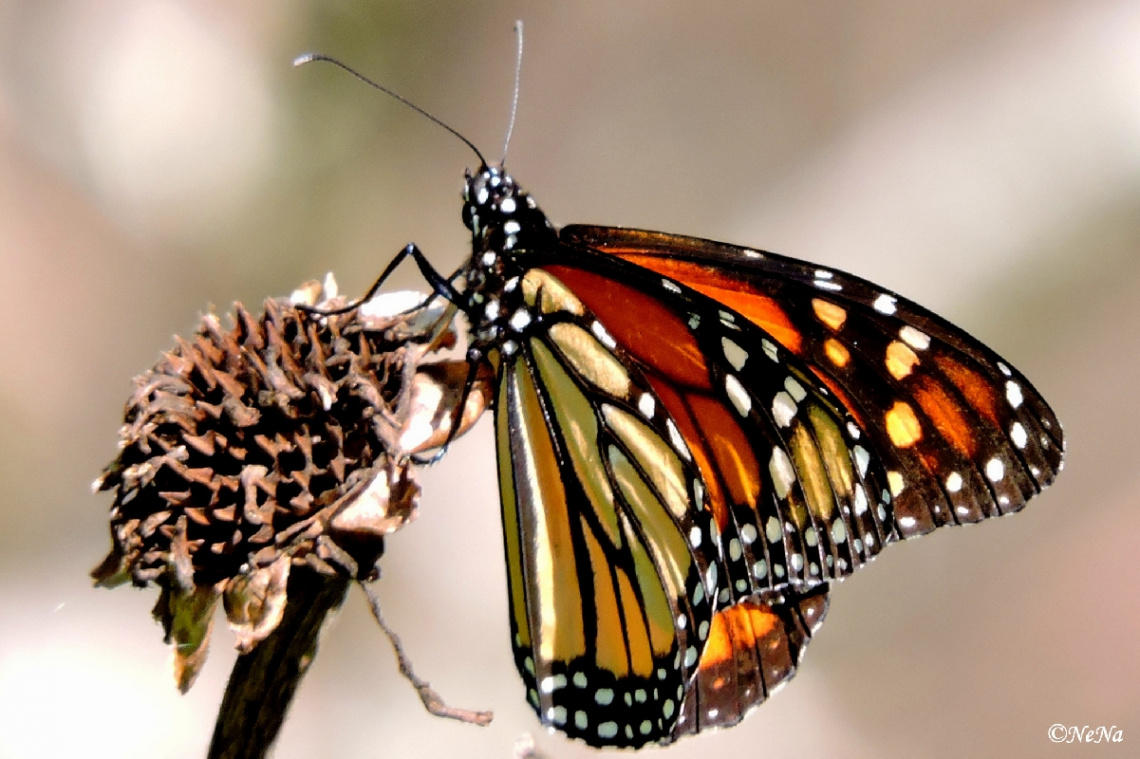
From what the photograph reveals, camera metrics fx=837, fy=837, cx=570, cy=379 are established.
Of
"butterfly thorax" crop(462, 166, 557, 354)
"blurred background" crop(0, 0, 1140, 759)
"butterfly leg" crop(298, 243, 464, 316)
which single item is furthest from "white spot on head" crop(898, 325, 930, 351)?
"blurred background" crop(0, 0, 1140, 759)

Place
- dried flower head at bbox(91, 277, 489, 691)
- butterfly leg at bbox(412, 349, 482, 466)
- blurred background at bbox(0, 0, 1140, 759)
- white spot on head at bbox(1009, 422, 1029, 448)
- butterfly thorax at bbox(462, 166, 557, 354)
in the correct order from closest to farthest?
1. dried flower head at bbox(91, 277, 489, 691)
2. butterfly leg at bbox(412, 349, 482, 466)
3. white spot on head at bbox(1009, 422, 1029, 448)
4. butterfly thorax at bbox(462, 166, 557, 354)
5. blurred background at bbox(0, 0, 1140, 759)

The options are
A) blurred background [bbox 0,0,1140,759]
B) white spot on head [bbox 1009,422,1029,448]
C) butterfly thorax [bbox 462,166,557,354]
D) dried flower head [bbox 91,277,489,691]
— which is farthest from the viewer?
blurred background [bbox 0,0,1140,759]

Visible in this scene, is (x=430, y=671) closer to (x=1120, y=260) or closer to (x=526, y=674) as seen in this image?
(x=526, y=674)

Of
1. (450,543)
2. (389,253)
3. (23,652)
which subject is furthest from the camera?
(389,253)

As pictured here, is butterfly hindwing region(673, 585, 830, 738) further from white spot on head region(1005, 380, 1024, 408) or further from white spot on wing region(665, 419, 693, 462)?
white spot on head region(1005, 380, 1024, 408)

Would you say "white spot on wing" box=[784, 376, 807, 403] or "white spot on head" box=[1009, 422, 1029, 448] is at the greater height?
"white spot on wing" box=[784, 376, 807, 403]

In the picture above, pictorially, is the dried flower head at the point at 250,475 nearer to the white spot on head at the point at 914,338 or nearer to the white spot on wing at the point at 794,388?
the white spot on wing at the point at 794,388

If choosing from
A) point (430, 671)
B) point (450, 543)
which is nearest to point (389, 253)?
point (450, 543)

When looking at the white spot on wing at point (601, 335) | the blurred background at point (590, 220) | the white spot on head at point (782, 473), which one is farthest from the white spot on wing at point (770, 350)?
the blurred background at point (590, 220)
